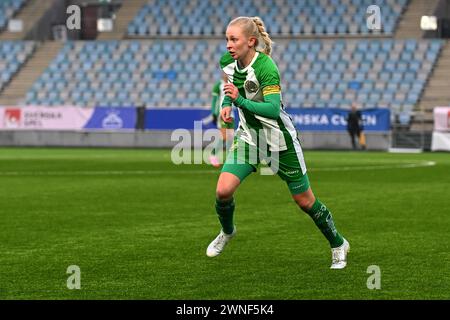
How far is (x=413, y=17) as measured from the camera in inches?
1842

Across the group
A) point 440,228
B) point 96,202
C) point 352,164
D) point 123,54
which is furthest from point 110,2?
point 440,228

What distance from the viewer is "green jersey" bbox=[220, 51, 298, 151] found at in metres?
8.34

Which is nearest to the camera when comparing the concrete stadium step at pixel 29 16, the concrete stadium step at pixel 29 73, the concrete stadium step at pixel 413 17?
the concrete stadium step at pixel 413 17

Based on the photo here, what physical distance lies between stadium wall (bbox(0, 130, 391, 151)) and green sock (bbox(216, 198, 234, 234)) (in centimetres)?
2961

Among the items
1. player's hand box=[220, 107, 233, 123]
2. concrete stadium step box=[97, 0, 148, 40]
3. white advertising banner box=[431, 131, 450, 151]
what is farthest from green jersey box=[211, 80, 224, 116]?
concrete stadium step box=[97, 0, 148, 40]

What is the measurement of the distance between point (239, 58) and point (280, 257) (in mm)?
2195

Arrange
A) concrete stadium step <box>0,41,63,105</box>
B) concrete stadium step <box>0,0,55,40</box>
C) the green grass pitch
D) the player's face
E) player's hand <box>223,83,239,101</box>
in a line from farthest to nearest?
1. concrete stadium step <box>0,0,55,40</box>
2. concrete stadium step <box>0,41,63,105</box>
3. the player's face
4. player's hand <box>223,83,239,101</box>
5. the green grass pitch

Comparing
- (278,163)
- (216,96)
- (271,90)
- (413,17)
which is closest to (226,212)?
(278,163)

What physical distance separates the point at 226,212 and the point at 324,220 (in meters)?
0.93

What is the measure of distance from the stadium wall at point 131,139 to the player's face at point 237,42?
3063 cm

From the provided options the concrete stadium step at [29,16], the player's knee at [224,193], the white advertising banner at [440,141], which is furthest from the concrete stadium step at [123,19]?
the player's knee at [224,193]

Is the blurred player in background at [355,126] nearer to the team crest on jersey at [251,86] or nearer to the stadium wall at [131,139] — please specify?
the stadium wall at [131,139]

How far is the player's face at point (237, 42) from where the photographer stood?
8266 mm

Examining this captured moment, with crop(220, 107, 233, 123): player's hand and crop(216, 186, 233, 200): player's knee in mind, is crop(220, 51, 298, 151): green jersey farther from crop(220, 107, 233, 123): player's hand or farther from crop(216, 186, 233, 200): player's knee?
crop(216, 186, 233, 200): player's knee
